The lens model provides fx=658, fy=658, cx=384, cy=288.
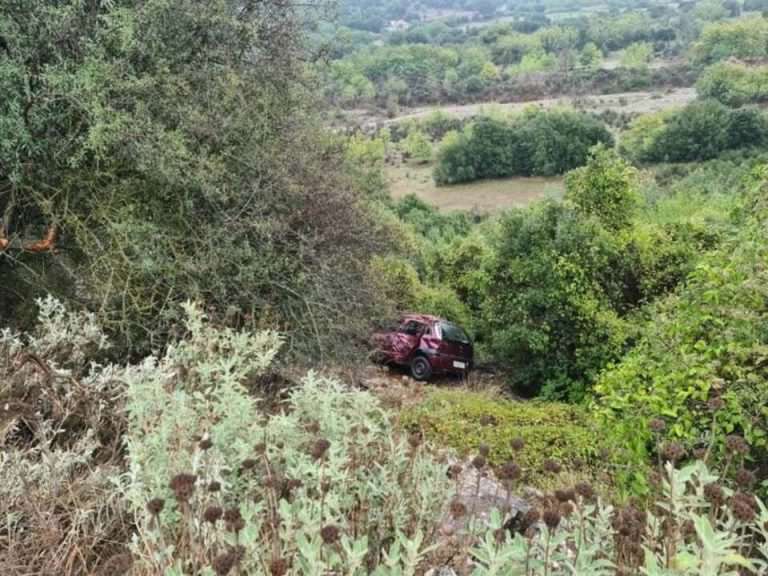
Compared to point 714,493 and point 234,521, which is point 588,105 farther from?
point 234,521

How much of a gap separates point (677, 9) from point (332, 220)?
544 feet

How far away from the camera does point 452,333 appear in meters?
14.2

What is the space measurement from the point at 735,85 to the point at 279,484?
73.2 meters

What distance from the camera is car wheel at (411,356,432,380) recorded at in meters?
14.0

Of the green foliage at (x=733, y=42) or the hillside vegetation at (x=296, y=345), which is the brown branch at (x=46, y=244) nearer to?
the hillside vegetation at (x=296, y=345)

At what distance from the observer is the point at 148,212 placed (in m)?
6.45

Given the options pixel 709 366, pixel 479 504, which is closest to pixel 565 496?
pixel 479 504

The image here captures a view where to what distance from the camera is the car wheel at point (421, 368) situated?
14.0m

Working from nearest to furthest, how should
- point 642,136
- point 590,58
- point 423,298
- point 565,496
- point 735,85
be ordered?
point 565,496 → point 423,298 → point 642,136 → point 735,85 → point 590,58

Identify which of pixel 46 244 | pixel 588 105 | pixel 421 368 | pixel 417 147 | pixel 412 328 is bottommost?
pixel 417 147

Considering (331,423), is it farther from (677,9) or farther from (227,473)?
(677,9)

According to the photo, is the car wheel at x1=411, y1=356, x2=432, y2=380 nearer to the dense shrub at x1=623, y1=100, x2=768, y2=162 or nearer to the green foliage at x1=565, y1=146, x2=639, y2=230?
the green foliage at x1=565, y1=146, x2=639, y2=230

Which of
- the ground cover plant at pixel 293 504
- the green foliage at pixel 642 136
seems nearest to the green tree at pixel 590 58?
the green foliage at pixel 642 136

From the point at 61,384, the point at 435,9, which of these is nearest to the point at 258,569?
the point at 61,384
